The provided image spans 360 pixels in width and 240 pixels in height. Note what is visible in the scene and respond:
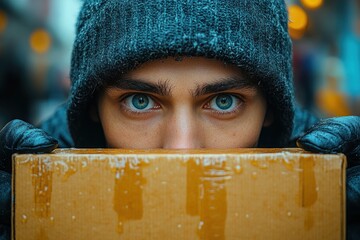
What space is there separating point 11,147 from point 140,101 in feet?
1.47

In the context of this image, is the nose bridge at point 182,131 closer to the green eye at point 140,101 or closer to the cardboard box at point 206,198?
the green eye at point 140,101

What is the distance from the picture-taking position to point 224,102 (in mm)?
1380

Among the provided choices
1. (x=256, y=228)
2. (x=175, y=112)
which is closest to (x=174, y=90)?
(x=175, y=112)

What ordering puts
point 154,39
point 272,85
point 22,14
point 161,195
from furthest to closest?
1. point 22,14
2. point 272,85
3. point 154,39
4. point 161,195

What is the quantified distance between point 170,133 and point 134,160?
0.35 m

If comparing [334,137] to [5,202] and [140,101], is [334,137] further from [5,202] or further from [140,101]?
Result: [5,202]

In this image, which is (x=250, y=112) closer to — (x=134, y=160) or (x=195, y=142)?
(x=195, y=142)

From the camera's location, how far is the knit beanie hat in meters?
1.25

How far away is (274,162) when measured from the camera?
93cm

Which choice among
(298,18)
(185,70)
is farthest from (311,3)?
(185,70)

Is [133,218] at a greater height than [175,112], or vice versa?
[175,112]

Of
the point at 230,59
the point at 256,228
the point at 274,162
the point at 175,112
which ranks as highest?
the point at 230,59

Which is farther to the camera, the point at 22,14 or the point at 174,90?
the point at 22,14

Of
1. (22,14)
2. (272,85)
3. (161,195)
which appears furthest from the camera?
(22,14)
